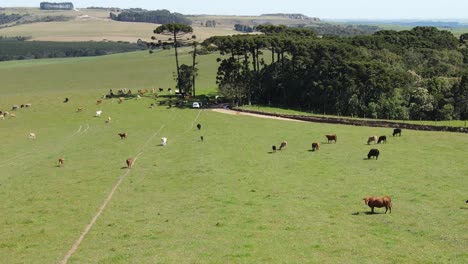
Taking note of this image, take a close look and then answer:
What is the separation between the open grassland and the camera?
→ 22.1 m

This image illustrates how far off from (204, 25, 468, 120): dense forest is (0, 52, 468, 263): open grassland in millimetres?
13577

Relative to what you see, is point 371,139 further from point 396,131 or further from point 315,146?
point 315,146

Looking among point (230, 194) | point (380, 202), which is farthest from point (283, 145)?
point (380, 202)

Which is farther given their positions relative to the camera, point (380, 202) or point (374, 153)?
point (374, 153)

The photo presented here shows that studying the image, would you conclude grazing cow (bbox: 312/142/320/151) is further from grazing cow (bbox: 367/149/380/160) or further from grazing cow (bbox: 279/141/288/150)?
grazing cow (bbox: 367/149/380/160)

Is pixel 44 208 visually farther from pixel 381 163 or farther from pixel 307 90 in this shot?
pixel 307 90

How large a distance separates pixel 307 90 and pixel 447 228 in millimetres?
50538

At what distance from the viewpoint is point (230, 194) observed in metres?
31.0

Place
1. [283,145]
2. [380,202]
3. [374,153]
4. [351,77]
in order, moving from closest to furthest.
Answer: [380,202], [374,153], [283,145], [351,77]

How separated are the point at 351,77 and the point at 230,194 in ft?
139

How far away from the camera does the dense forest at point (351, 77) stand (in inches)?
2589

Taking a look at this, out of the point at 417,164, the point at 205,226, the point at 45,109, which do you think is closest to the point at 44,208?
the point at 205,226

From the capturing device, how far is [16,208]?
29719mm

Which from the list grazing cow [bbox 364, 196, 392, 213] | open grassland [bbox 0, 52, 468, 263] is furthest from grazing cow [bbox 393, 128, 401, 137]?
grazing cow [bbox 364, 196, 392, 213]
